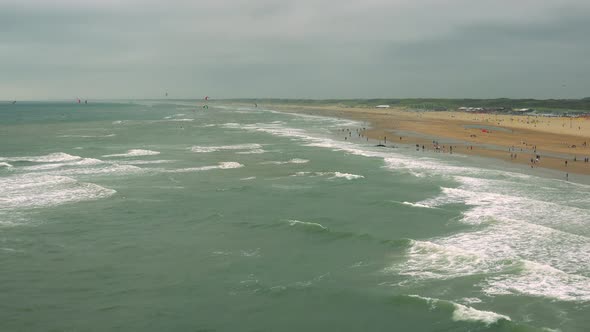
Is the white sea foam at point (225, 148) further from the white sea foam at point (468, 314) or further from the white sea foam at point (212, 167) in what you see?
the white sea foam at point (468, 314)

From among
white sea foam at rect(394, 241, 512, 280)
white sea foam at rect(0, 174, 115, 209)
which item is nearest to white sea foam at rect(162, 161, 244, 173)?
white sea foam at rect(0, 174, 115, 209)

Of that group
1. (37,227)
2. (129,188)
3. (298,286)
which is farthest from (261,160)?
(298,286)

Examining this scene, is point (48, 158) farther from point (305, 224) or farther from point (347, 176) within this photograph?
point (305, 224)

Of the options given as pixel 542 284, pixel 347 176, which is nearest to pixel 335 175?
pixel 347 176

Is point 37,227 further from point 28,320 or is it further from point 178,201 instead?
point 28,320

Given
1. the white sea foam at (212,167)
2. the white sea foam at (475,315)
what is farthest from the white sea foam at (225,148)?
the white sea foam at (475,315)
